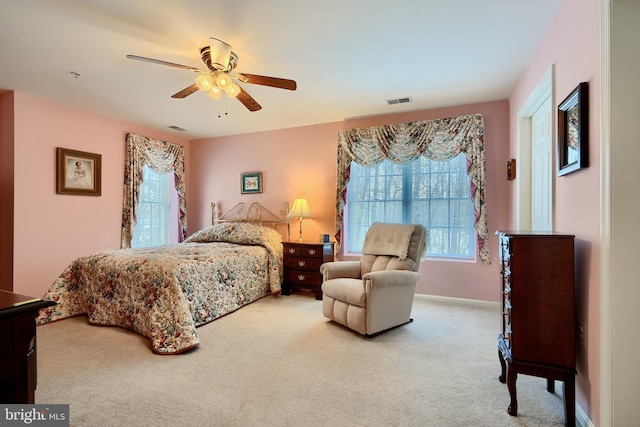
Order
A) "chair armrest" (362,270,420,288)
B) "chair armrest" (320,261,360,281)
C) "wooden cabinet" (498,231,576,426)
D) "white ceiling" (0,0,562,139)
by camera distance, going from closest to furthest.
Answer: "wooden cabinet" (498,231,576,426), "white ceiling" (0,0,562,139), "chair armrest" (362,270,420,288), "chair armrest" (320,261,360,281)

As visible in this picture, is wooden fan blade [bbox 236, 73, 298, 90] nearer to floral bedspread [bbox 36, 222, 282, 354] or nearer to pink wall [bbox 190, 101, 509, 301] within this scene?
floral bedspread [bbox 36, 222, 282, 354]

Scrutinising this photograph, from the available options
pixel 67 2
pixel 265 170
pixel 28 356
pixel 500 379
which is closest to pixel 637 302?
pixel 500 379

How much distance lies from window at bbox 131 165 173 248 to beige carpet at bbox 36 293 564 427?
210 centimetres

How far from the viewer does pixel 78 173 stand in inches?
159

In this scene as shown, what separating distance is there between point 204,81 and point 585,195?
268cm

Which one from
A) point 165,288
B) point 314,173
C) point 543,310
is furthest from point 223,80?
point 543,310

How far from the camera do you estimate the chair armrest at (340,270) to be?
3422 mm

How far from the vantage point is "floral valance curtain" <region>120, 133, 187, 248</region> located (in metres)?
4.57

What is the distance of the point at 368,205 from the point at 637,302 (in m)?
3.26

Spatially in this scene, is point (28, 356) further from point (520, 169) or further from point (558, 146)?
point (520, 169)

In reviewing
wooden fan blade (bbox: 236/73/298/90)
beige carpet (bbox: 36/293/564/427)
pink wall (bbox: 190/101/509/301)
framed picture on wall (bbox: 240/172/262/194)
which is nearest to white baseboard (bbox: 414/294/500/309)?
pink wall (bbox: 190/101/509/301)

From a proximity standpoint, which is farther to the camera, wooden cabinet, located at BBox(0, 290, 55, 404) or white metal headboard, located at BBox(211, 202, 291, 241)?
white metal headboard, located at BBox(211, 202, 291, 241)

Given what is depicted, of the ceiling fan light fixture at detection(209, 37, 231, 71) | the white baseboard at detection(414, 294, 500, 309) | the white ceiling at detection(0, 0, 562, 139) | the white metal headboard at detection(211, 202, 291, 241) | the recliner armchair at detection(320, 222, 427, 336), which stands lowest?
the white baseboard at detection(414, 294, 500, 309)

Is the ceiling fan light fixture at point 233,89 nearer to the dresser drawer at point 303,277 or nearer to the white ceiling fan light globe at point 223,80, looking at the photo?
the white ceiling fan light globe at point 223,80
